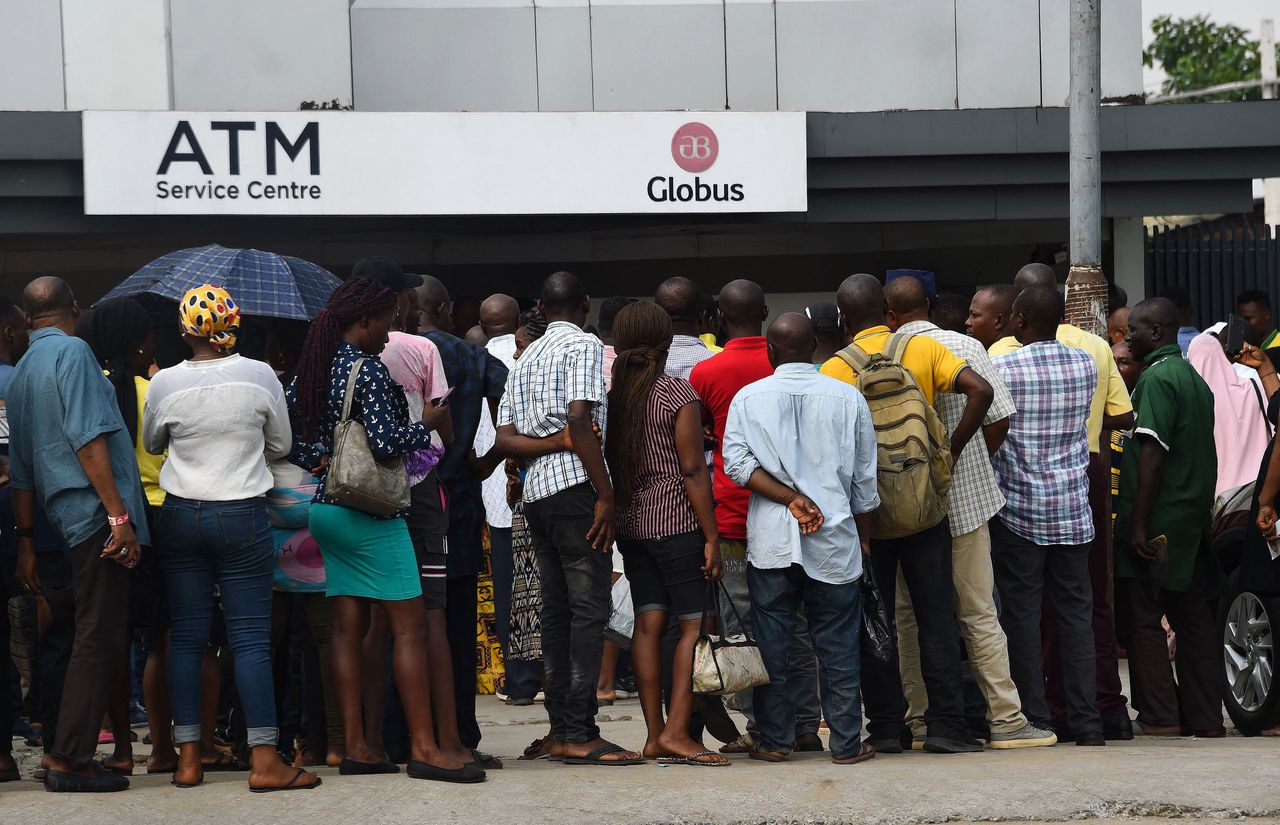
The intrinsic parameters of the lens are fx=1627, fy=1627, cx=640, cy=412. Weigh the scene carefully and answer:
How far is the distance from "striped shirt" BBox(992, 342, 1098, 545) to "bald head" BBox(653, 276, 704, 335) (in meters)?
1.34

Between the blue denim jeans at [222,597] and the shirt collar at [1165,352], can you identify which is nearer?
the blue denim jeans at [222,597]

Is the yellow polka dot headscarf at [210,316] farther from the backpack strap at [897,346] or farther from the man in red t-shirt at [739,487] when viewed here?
the backpack strap at [897,346]

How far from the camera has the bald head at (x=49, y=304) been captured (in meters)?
6.07

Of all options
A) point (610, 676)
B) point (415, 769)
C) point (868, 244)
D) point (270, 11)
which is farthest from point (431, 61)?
point (415, 769)

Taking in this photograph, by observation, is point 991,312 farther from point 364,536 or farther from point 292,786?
point 292,786

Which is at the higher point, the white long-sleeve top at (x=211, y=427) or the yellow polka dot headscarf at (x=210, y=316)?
the yellow polka dot headscarf at (x=210, y=316)

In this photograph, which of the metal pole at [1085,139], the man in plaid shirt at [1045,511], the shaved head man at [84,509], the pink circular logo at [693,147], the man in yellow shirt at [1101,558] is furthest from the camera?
the pink circular logo at [693,147]

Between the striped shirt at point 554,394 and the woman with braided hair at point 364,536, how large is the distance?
1.86ft

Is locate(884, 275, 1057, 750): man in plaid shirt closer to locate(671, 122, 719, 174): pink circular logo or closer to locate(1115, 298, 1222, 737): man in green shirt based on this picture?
locate(1115, 298, 1222, 737): man in green shirt

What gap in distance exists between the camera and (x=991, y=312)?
7.43m

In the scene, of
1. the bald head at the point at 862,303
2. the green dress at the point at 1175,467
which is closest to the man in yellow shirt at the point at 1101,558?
the green dress at the point at 1175,467

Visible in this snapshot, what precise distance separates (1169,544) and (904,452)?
1.90 metres

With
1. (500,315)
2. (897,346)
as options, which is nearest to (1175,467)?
(897,346)

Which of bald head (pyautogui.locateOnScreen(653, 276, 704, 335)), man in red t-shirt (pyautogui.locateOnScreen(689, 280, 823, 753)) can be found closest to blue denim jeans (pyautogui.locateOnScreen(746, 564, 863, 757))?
man in red t-shirt (pyautogui.locateOnScreen(689, 280, 823, 753))
